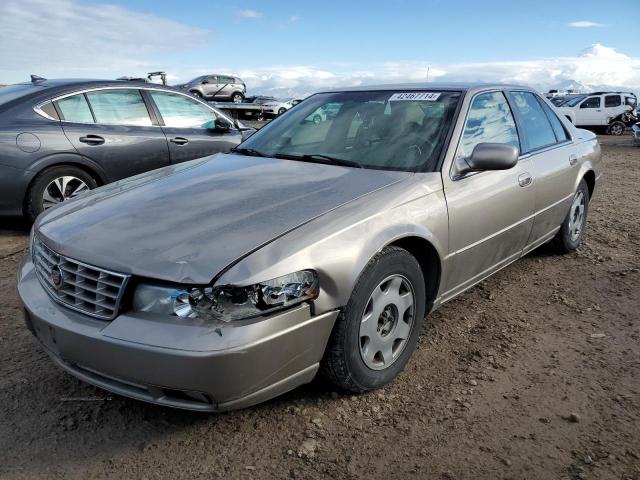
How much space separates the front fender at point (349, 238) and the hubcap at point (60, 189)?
3.68 metres

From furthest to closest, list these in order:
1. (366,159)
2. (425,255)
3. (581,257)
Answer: (581,257)
(366,159)
(425,255)

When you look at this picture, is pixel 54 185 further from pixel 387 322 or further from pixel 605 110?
pixel 605 110

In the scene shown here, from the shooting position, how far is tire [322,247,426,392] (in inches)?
92.6

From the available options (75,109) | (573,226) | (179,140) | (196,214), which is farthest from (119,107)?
(573,226)

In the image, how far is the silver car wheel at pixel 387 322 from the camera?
253 cm

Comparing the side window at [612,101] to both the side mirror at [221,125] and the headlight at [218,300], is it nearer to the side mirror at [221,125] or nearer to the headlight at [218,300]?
the side mirror at [221,125]

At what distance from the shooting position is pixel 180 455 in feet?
7.21

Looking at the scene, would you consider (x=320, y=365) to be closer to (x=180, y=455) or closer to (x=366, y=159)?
(x=180, y=455)

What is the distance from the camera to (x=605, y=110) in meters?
22.3

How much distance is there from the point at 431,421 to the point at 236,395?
932 mm

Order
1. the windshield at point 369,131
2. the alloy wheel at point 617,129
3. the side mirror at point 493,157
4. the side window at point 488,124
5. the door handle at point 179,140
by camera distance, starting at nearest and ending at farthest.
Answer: the side mirror at point 493,157, the windshield at point 369,131, the side window at point 488,124, the door handle at point 179,140, the alloy wheel at point 617,129

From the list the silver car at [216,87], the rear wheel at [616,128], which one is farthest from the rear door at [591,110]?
the silver car at [216,87]

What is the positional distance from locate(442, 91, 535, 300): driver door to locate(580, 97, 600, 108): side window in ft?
71.7

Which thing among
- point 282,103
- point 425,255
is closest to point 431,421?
point 425,255
